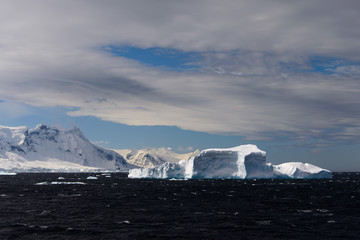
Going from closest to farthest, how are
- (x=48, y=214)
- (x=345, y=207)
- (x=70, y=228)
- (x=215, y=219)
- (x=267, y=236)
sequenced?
(x=267, y=236) → (x=70, y=228) → (x=215, y=219) → (x=48, y=214) → (x=345, y=207)

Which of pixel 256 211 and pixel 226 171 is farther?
pixel 226 171

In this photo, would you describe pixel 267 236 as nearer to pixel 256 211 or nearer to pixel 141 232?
pixel 141 232

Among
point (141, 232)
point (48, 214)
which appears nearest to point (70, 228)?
point (141, 232)

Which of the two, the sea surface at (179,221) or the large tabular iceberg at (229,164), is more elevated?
the large tabular iceberg at (229,164)

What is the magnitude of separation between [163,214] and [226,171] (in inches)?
3028

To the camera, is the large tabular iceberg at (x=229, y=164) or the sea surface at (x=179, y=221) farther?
the large tabular iceberg at (x=229, y=164)

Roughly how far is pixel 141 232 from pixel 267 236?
35.0ft

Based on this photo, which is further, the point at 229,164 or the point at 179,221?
the point at 229,164

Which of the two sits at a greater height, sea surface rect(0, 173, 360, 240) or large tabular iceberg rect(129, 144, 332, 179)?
large tabular iceberg rect(129, 144, 332, 179)

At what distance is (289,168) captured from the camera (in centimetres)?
13612

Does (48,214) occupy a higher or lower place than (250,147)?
lower

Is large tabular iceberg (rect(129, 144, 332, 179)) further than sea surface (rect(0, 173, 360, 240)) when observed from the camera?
Yes

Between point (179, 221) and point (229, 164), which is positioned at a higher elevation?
point (229, 164)

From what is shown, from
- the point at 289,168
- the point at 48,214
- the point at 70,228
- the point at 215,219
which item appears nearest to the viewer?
the point at 70,228
